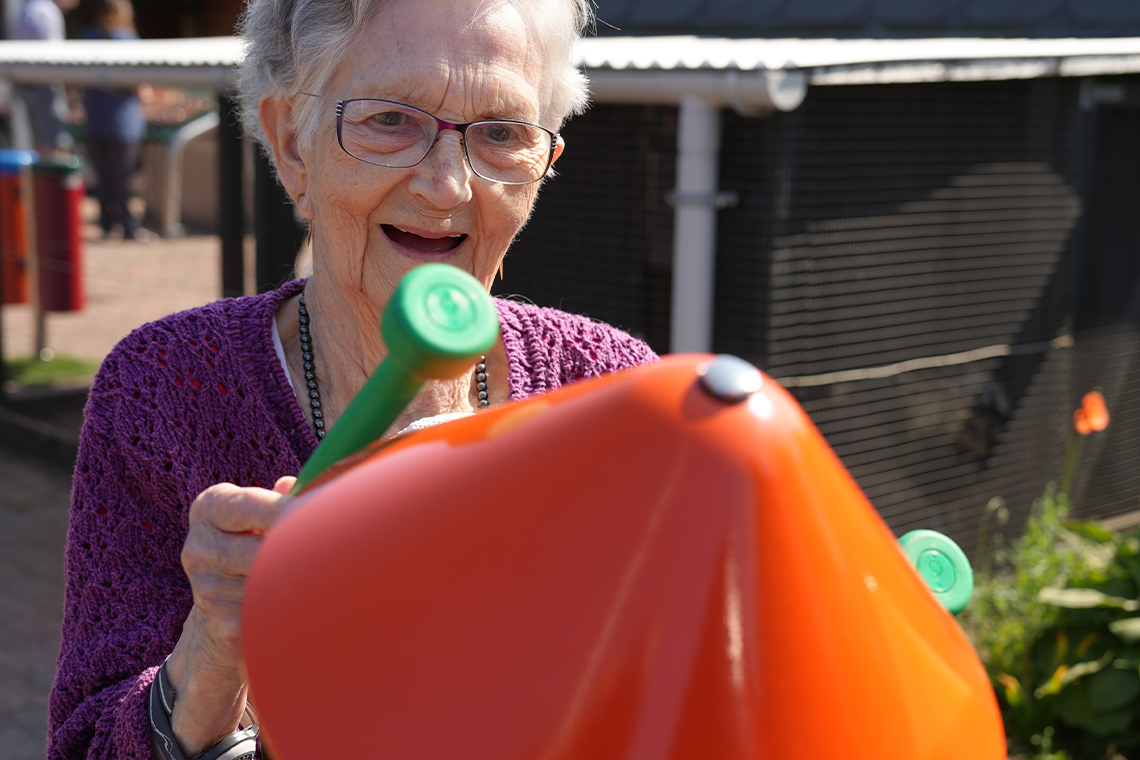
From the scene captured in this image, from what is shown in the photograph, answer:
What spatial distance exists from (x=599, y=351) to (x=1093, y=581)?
2.89 meters

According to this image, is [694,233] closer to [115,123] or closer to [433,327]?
[433,327]

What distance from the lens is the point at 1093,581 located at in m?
4.00

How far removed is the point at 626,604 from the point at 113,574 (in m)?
0.96

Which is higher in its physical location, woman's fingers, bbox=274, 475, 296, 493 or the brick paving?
woman's fingers, bbox=274, 475, 296, 493

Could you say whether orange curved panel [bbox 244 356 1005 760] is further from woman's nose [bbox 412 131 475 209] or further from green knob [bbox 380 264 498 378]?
woman's nose [bbox 412 131 475 209]

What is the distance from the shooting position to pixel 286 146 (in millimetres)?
1616

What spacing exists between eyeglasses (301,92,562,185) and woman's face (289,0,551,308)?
10 mm

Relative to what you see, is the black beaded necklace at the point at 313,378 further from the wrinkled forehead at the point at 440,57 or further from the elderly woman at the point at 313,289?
the wrinkled forehead at the point at 440,57

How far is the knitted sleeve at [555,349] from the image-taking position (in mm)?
1746

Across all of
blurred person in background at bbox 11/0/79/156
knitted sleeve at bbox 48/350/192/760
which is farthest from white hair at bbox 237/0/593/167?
blurred person in background at bbox 11/0/79/156

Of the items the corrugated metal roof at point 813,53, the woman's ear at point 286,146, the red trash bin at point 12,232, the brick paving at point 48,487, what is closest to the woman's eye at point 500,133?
the woman's ear at point 286,146

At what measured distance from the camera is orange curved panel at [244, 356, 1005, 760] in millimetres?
700

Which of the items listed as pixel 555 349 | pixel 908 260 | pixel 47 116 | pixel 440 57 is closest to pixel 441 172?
pixel 440 57

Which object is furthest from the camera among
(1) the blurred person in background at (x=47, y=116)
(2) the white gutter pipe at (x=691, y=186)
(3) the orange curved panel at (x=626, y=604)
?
(1) the blurred person in background at (x=47, y=116)
